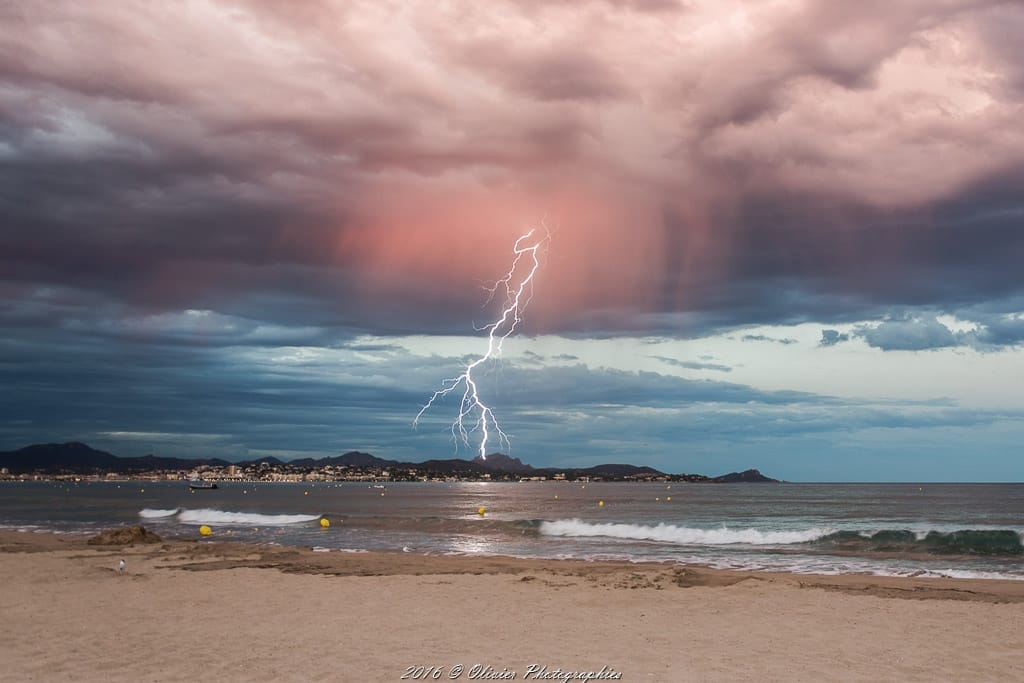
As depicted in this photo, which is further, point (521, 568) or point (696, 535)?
point (696, 535)

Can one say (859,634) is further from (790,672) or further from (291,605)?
(291,605)

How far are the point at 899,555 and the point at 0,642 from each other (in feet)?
103

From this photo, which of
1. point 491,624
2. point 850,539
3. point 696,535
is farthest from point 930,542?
point 491,624

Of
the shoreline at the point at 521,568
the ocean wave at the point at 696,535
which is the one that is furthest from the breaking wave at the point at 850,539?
the shoreline at the point at 521,568

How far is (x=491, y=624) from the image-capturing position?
1456cm

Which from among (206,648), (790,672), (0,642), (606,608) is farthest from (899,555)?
(0,642)

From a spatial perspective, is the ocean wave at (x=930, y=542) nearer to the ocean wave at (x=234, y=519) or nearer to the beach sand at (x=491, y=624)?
the beach sand at (x=491, y=624)

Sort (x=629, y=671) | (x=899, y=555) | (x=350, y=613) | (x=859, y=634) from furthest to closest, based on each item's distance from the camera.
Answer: (x=899, y=555)
(x=350, y=613)
(x=859, y=634)
(x=629, y=671)

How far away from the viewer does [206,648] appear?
1219 centimetres

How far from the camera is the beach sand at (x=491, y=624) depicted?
10.9 m

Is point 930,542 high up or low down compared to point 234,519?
up

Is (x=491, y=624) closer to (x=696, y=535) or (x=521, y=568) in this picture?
(x=521, y=568)

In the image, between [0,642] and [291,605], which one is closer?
[0,642]

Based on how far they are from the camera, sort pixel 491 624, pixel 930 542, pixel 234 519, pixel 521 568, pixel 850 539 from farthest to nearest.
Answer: pixel 234 519, pixel 850 539, pixel 930 542, pixel 521 568, pixel 491 624
